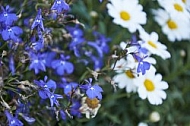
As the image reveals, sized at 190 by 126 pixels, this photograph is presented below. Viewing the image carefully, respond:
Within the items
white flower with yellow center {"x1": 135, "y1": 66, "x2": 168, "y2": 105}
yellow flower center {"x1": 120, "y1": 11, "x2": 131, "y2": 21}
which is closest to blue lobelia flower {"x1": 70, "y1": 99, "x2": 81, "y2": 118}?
white flower with yellow center {"x1": 135, "y1": 66, "x2": 168, "y2": 105}

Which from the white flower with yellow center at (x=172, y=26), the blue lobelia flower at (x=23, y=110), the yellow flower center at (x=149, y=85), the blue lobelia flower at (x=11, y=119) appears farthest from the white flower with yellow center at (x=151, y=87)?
the blue lobelia flower at (x=11, y=119)

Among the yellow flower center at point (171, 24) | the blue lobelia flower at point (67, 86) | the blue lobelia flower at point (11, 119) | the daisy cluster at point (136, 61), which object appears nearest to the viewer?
the blue lobelia flower at point (11, 119)

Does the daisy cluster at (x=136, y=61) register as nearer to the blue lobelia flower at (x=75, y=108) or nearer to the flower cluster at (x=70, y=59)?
the flower cluster at (x=70, y=59)

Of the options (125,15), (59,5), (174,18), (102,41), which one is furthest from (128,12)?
(59,5)

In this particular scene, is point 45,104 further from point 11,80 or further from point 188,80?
point 188,80

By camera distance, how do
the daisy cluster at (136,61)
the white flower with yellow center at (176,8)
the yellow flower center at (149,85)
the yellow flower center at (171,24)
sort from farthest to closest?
1. the yellow flower center at (171,24)
2. the white flower with yellow center at (176,8)
3. the yellow flower center at (149,85)
4. the daisy cluster at (136,61)

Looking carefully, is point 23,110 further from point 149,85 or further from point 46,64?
point 149,85

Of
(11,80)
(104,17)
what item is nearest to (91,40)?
(104,17)

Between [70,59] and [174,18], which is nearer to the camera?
[70,59]
